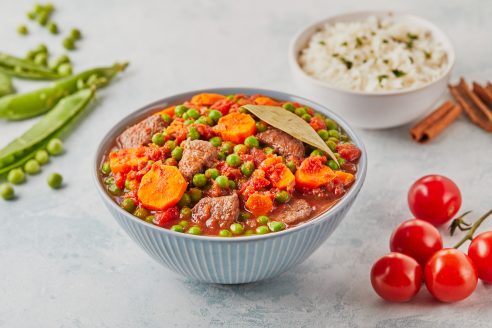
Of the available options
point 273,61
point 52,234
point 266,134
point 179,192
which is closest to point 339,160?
point 266,134

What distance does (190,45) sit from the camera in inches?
297

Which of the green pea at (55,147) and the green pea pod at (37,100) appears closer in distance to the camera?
the green pea at (55,147)

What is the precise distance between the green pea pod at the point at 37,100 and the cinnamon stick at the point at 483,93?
377 cm

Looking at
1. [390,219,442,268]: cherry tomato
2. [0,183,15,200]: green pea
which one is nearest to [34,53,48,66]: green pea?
[0,183,15,200]: green pea

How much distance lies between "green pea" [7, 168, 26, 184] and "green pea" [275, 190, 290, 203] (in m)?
2.57

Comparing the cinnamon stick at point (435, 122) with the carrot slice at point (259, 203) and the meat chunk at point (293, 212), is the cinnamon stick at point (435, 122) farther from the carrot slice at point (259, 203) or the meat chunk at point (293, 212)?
the carrot slice at point (259, 203)

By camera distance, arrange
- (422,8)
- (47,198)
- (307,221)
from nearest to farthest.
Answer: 1. (307,221)
2. (47,198)
3. (422,8)

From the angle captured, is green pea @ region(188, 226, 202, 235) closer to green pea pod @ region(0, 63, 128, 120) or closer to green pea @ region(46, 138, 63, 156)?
green pea @ region(46, 138, 63, 156)

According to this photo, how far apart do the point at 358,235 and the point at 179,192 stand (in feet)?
5.19

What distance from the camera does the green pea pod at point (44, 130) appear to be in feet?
19.3

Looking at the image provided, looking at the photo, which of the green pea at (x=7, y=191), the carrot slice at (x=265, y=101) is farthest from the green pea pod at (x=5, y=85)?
the carrot slice at (x=265, y=101)

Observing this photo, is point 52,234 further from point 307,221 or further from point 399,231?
point 399,231

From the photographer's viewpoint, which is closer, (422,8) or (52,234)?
(52,234)

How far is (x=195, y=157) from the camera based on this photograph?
14.0ft
